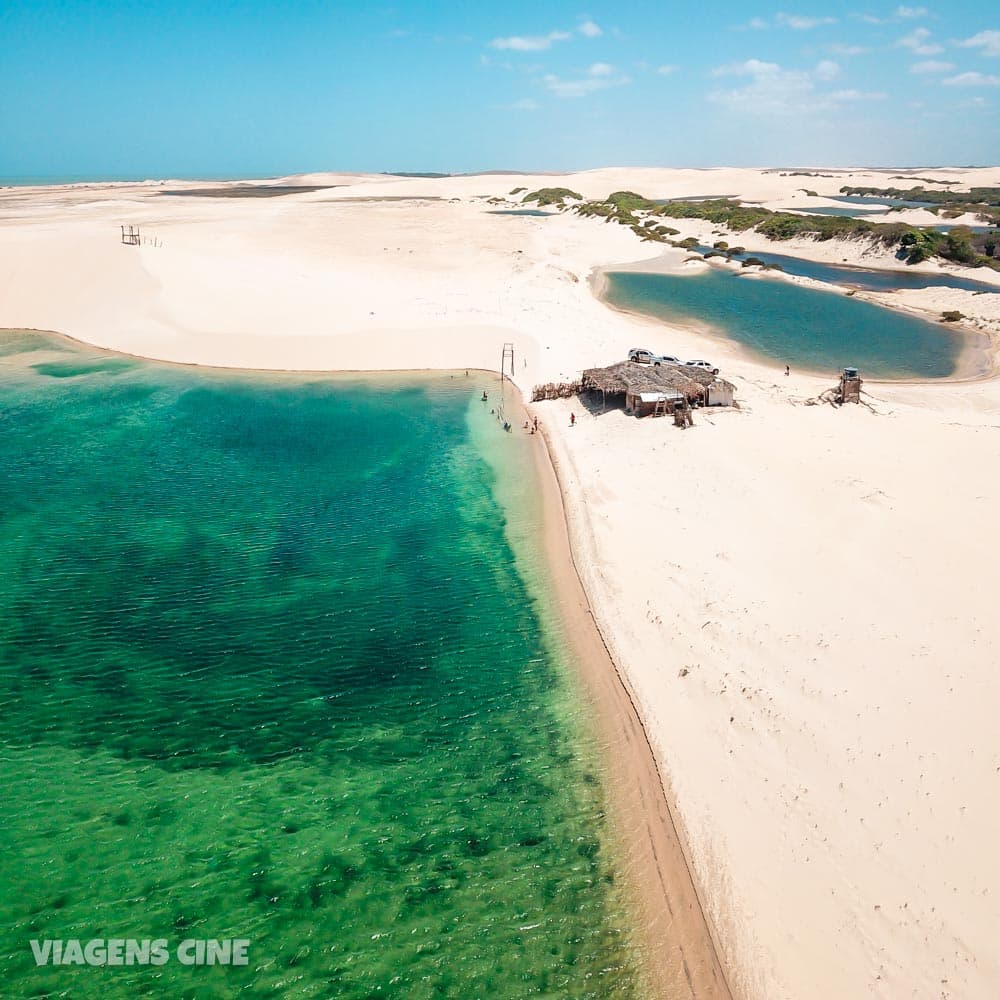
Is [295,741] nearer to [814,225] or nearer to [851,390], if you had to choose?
[851,390]

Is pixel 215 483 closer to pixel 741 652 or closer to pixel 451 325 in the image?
pixel 741 652

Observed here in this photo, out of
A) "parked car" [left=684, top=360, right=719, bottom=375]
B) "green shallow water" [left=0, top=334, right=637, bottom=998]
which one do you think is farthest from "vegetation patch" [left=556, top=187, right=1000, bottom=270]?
"green shallow water" [left=0, top=334, right=637, bottom=998]

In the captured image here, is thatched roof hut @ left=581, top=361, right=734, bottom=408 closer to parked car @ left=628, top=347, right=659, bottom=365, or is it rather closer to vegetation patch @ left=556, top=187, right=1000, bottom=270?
parked car @ left=628, top=347, right=659, bottom=365

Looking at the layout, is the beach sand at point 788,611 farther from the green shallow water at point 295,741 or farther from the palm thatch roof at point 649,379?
the green shallow water at point 295,741

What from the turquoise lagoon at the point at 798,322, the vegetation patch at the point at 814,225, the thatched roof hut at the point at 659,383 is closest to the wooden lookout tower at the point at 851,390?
the thatched roof hut at the point at 659,383

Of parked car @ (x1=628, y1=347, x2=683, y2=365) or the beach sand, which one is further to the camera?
parked car @ (x1=628, y1=347, x2=683, y2=365)

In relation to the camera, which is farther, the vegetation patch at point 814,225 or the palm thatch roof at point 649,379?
the vegetation patch at point 814,225

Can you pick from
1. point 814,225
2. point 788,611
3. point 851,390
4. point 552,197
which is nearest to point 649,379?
point 851,390
